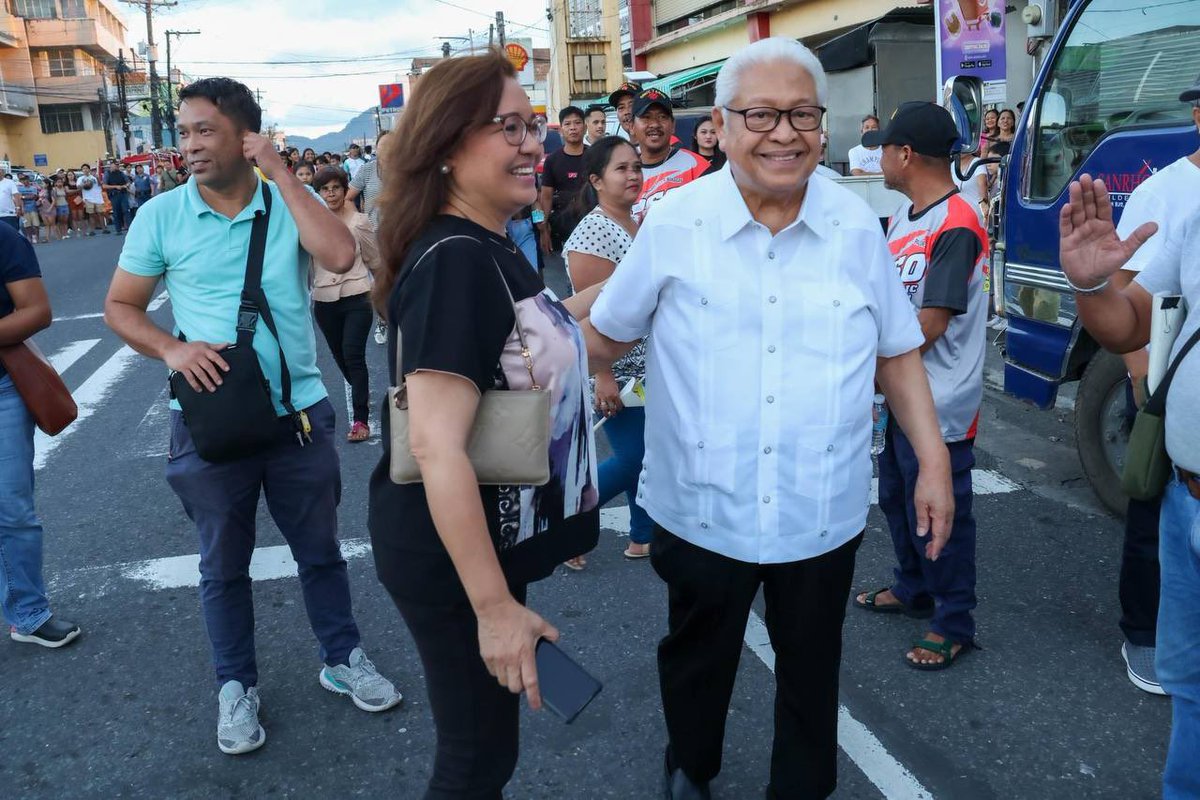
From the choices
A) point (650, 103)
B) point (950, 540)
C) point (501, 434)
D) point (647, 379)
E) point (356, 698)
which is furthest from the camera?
point (650, 103)

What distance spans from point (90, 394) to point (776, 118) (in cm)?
718

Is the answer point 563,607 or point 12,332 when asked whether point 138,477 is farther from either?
point 563,607

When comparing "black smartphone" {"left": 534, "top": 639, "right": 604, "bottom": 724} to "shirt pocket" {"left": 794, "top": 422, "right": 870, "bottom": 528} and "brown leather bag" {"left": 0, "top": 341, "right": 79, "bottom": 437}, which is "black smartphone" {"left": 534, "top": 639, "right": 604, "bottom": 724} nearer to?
"shirt pocket" {"left": 794, "top": 422, "right": 870, "bottom": 528}

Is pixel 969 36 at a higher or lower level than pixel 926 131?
higher

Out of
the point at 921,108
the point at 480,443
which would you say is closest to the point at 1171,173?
the point at 921,108

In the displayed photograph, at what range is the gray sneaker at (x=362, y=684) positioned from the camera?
3.28 meters

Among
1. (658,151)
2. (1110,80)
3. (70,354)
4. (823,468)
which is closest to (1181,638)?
(823,468)

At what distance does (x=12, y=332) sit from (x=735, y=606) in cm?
271

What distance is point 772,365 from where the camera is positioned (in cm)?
217

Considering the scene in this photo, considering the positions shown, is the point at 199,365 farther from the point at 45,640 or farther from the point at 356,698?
the point at 45,640

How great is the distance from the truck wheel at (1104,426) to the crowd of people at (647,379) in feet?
5.08

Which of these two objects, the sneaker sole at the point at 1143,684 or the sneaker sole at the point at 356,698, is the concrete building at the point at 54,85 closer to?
the sneaker sole at the point at 356,698

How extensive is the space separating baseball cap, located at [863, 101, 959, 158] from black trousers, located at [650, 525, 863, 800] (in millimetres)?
1594

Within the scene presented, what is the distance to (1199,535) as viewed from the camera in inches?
79.2
